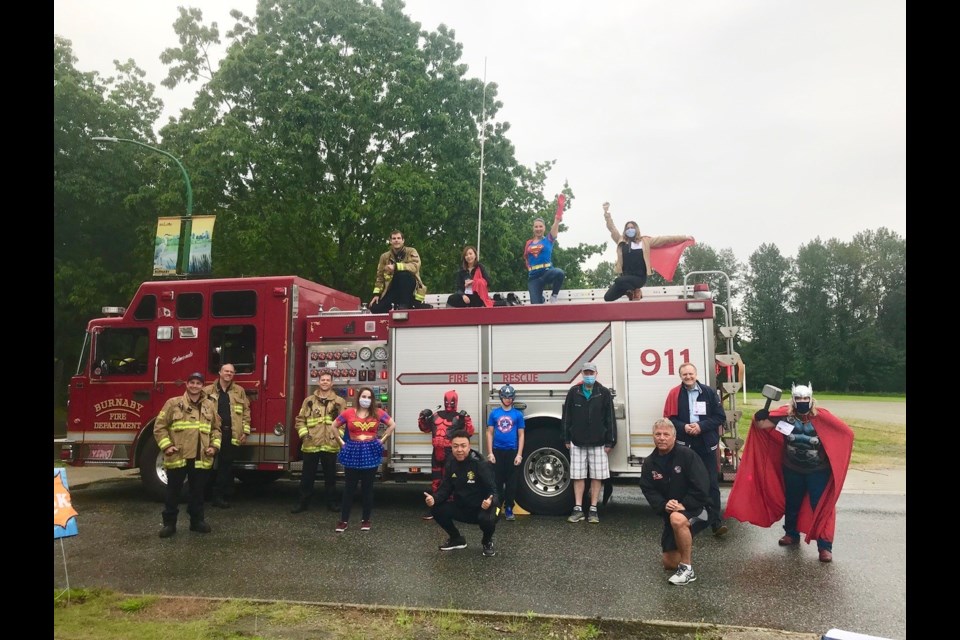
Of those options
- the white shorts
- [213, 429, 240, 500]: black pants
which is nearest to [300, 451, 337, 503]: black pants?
[213, 429, 240, 500]: black pants

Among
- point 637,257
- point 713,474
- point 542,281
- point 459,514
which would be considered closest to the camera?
point 459,514

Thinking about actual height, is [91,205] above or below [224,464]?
above

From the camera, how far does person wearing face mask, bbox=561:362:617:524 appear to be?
7641 millimetres

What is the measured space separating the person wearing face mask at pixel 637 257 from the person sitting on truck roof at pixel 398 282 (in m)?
2.79

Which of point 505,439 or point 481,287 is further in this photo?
point 481,287

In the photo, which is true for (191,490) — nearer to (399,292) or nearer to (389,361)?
(389,361)

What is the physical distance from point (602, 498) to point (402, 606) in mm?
4613

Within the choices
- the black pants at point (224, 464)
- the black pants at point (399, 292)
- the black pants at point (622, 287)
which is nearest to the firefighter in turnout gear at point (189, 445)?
the black pants at point (224, 464)

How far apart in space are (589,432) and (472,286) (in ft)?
9.16

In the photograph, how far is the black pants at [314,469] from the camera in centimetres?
855

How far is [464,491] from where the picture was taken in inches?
259

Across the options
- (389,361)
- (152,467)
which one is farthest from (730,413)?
(152,467)
